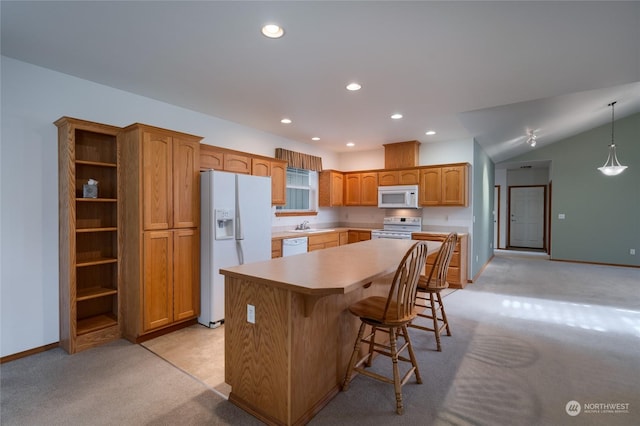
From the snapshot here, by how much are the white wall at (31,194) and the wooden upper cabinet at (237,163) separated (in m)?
1.39

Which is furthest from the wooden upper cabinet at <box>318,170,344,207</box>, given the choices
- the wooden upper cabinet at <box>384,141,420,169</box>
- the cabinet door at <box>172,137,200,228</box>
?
the cabinet door at <box>172,137,200,228</box>

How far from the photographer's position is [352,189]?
247 inches

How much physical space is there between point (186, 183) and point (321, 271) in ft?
6.83

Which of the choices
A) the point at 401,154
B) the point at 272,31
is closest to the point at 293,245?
the point at 401,154

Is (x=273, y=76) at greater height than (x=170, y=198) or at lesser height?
greater

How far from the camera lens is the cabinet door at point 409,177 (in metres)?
5.43

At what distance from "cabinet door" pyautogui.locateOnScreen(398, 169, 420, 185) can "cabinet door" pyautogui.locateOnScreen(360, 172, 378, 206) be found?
0.51m

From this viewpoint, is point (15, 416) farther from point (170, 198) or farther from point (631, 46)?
point (631, 46)

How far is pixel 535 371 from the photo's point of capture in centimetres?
238

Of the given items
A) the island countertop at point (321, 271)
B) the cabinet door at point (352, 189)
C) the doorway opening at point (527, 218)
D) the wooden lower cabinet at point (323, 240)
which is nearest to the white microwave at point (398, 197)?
the cabinet door at point (352, 189)

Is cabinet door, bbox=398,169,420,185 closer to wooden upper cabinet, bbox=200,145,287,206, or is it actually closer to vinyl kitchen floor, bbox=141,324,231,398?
wooden upper cabinet, bbox=200,145,287,206

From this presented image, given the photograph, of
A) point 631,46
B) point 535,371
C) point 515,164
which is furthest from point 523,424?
point 515,164

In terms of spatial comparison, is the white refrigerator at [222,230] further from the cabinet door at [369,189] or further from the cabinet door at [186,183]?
the cabinet door at [369,189]

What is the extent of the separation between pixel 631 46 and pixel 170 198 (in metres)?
4.15
